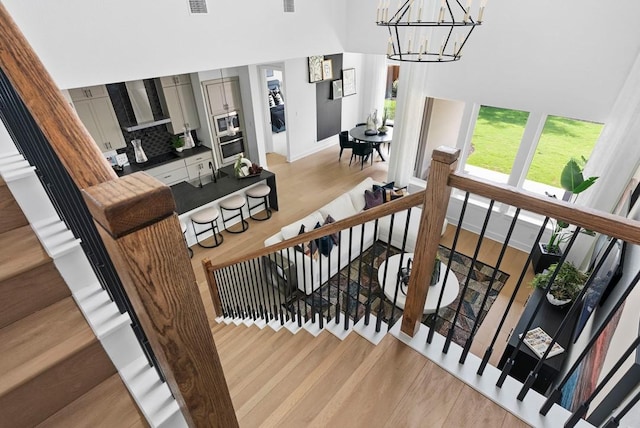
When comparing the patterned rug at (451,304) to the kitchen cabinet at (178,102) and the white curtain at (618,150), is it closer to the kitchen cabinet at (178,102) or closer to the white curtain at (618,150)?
the white curtain at (618,150)

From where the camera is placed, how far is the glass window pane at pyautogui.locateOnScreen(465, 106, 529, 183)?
5.38m

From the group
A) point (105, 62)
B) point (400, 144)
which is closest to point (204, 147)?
point (105, 62)

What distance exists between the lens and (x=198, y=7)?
169 inches

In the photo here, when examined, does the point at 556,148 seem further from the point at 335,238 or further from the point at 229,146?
the point at 229,146

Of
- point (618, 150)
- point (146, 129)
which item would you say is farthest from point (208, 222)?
point (618, 150)

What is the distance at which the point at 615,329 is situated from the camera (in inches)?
95.0

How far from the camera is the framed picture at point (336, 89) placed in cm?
909

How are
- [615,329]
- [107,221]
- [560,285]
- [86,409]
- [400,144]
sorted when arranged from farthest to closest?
[400,144], [560,285], [615,329], [86,409], [107,221]

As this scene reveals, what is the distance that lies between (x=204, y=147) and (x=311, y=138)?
9.90 ft

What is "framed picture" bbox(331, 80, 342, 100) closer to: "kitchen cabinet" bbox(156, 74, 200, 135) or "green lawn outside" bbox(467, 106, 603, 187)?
"kitchen cabinet" bbox(156, 74, 200, 135)

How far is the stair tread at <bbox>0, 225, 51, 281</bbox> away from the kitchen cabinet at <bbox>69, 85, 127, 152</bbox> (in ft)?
17.4

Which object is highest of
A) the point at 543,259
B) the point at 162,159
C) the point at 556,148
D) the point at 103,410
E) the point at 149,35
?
the point at 149,35

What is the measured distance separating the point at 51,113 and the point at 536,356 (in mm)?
3710

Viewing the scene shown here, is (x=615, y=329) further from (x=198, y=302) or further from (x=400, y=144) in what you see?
(x=400, y=144)
